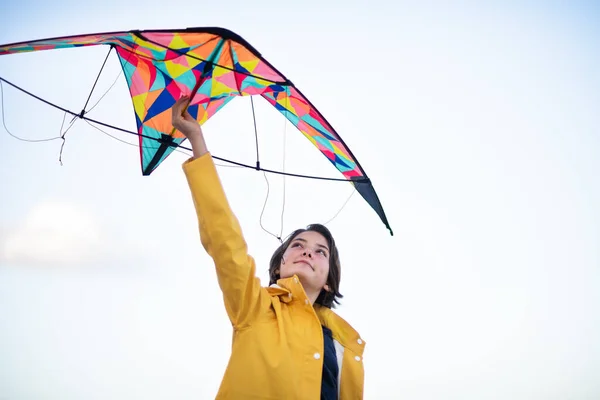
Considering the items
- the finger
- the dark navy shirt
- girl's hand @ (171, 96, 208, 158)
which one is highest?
the finger

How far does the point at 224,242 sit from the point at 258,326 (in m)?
0.46

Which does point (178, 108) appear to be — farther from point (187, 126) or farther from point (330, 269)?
point (330, 269)

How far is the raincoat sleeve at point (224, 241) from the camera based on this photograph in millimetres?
1893

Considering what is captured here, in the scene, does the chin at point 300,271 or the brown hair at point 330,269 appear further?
the brown hair at point 330,269

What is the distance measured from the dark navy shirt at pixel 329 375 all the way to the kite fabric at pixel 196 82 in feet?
5.64

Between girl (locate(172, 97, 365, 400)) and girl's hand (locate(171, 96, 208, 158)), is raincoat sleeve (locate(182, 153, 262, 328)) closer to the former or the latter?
girl (locate(172, 97, 365, 400))

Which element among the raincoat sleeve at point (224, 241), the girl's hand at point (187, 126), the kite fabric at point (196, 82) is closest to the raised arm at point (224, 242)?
the raincoat sleeve at point (224, 241)

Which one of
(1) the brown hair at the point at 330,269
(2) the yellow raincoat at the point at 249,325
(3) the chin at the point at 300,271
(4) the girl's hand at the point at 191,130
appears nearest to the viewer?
(2) the yellow raincoat at the point at 249,325

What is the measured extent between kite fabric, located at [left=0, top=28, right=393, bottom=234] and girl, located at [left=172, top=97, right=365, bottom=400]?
0.88 metres

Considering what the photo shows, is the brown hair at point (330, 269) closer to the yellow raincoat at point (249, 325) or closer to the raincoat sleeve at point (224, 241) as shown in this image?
the yellow raincoat at point (249, 325)

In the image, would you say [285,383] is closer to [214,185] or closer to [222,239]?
[222,239]

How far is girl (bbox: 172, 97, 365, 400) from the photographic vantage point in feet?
6.20

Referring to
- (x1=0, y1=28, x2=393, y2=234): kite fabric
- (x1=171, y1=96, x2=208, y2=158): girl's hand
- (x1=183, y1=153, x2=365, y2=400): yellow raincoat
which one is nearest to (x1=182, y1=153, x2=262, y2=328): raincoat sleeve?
(x1=183, y1=153, x2=365, y2=400): yellow raincoat

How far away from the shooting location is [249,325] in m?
2.04
